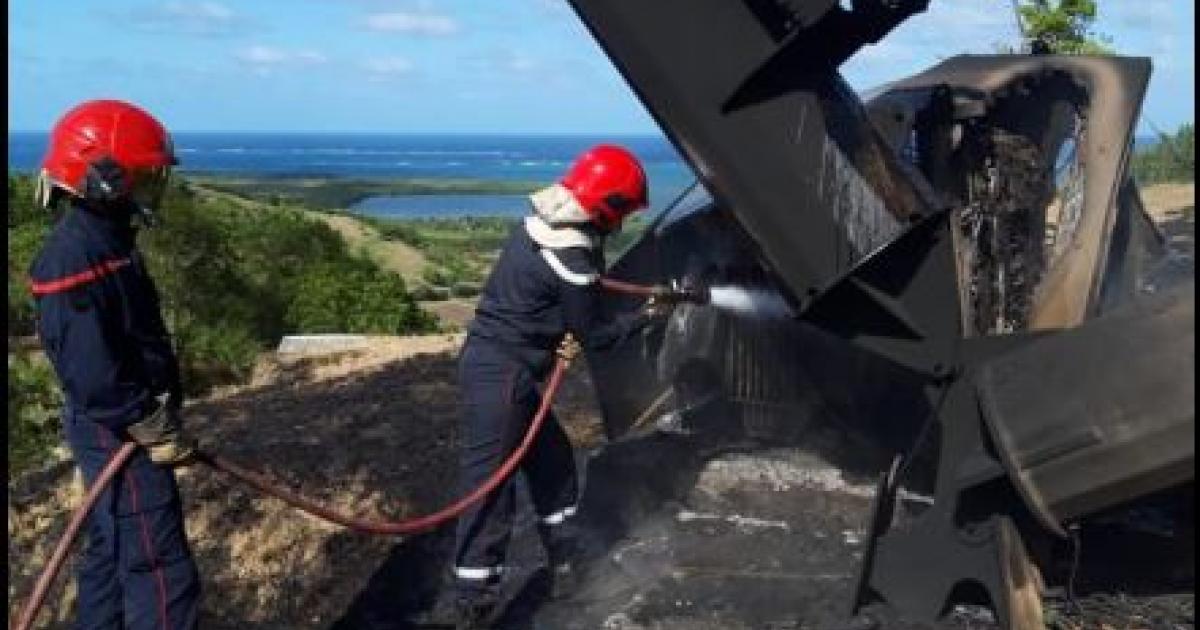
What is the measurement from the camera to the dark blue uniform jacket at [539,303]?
5.05 m

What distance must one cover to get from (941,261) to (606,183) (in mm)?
1235

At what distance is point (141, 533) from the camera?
13.8 feet

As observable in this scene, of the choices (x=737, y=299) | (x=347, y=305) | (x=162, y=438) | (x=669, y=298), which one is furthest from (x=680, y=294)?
(x=347, y=305)

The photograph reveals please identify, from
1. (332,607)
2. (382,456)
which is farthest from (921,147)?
(382,456)

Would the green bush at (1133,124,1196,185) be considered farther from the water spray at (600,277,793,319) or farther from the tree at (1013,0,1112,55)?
the water spray at (600,277,793,319)

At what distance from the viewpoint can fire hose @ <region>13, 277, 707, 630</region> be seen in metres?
3.98

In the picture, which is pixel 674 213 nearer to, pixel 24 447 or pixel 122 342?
pixel 122 342

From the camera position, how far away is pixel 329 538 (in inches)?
248

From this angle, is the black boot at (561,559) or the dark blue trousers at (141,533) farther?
the black boot at (561,559)

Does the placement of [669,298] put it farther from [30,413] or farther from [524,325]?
[30,413]

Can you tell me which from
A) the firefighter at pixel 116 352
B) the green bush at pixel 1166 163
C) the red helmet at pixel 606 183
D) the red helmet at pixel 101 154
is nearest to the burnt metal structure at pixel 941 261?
the red helmet at pixel 606 183

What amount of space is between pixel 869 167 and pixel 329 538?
10.1 ft

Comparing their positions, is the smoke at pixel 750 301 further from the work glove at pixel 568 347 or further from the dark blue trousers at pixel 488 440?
the dark blue trousers at pixel 488 440

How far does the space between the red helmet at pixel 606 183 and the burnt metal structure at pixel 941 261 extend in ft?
0.80
